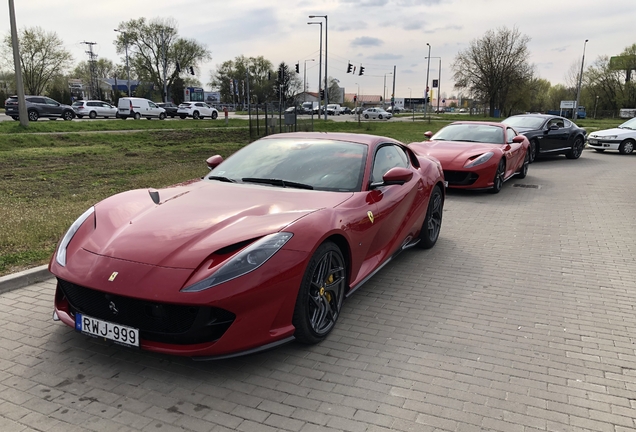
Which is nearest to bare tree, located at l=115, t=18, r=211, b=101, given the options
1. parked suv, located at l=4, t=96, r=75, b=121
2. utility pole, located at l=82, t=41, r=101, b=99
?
utility pole, located at l=82, t=41, r=101, b=99

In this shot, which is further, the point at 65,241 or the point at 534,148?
the point at 534,148

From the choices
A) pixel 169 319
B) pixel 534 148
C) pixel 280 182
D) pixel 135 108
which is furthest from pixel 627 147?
pixel 135 108

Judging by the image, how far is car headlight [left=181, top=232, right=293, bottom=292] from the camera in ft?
9.30

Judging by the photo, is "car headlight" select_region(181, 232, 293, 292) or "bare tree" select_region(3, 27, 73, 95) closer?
"car headlight" select_region(181, 232, 293, 292)

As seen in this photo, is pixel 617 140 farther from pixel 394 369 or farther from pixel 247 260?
pixel 247 260

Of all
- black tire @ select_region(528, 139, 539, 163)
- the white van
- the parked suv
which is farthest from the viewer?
the white van

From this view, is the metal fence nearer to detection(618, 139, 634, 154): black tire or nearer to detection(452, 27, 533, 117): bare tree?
detection(618, 139, 634, 154): black tire

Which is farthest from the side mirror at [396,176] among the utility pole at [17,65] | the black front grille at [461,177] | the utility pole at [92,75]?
the utility pole at [92,75]

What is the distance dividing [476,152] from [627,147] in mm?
13381

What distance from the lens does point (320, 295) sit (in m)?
3.51

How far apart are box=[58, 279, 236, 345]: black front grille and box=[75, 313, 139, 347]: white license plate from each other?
3 cm

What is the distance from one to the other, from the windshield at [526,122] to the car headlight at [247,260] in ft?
48.8

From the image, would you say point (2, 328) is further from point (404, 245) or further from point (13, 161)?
point (13, 161)

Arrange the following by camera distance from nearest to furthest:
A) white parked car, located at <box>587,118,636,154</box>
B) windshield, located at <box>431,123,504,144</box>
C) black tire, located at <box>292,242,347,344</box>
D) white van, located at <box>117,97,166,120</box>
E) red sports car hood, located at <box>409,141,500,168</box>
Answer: black tire, located at <box>292,242,347,344</box>, red sports car hood, located at <box>409,141,500,168</box>, windshield, located at <box>431,123,504,144</box>, white parked car, located at <box>587,118,636,154</box>, white van, located at <box>117,97,166,120</box>
